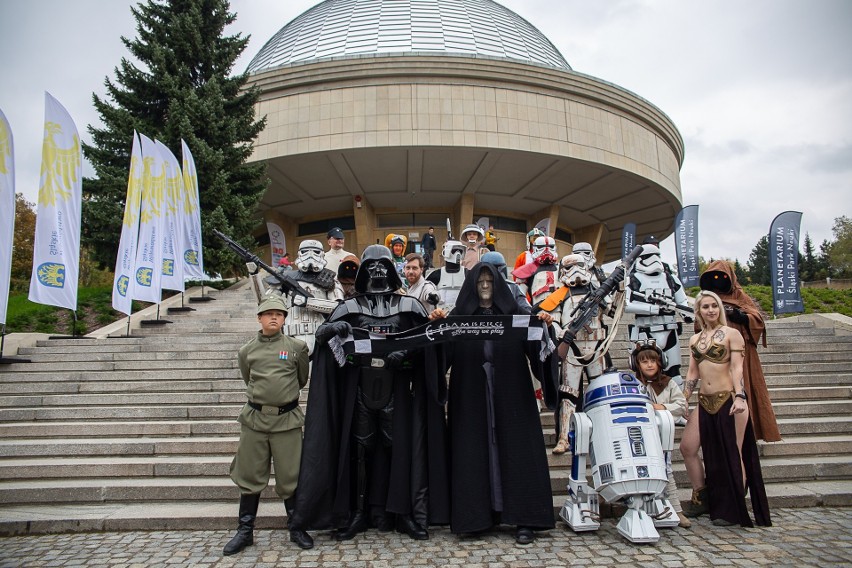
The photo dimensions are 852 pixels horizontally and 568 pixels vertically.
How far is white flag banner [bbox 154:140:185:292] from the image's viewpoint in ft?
33.3

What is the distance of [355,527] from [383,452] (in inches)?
22.2

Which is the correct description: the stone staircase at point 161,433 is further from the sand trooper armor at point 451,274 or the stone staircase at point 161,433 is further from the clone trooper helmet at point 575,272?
the sand trooper armor at point 451,274

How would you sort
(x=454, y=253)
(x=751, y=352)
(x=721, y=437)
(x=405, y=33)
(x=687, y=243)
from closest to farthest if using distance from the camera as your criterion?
(x=721, y=437) < (x=751, y=352) < (x=454, y=253) < (x=687, y=243) < (x=405, y=33)

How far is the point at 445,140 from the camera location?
62.1 ft

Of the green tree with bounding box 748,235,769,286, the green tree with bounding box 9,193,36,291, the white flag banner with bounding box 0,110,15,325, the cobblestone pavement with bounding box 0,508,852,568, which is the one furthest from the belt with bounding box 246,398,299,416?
the green tree with bounding box 748,235,769,286

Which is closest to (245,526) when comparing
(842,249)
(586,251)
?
(586,251)

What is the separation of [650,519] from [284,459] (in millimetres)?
2649

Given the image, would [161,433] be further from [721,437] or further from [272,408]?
[721,437]

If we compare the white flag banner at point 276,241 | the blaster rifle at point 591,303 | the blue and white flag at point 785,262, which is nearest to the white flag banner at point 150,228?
the blaster rifle at point 591,303

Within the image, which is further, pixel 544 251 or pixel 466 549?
pixel 544 251

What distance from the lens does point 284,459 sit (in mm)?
3768

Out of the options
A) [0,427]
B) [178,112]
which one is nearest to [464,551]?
[0,427]

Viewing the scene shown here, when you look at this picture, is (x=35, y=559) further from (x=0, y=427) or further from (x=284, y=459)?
(x=0, y=427)

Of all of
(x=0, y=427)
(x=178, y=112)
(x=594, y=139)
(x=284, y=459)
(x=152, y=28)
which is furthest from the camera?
(x=594, y=139)
